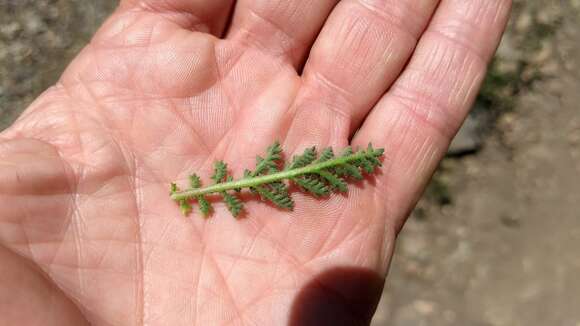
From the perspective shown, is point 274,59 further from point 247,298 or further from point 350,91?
point 247,298

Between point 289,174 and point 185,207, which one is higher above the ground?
point 289,174

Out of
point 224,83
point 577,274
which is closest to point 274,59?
point 224,83

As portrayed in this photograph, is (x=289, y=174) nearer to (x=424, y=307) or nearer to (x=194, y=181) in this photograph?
(x=194, y=181)

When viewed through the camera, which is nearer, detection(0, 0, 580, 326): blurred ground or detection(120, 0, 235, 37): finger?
detection(120, 0, 235, 37): finger

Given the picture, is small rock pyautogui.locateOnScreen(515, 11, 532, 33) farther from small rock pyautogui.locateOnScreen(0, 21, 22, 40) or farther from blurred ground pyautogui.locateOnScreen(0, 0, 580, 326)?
small rock pyautogui.locateOnScreen(0, 21, 22, 40)

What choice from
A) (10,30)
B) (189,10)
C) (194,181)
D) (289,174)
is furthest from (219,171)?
(10,30)

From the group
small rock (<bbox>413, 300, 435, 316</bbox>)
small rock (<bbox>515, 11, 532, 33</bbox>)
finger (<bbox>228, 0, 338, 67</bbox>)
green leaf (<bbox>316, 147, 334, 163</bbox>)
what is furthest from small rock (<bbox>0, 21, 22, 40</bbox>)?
small rock (<bbox>515, 11, 532, 33</bbox>)

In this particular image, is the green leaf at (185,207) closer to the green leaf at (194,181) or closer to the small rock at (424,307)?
the green leaf at (194,181)
